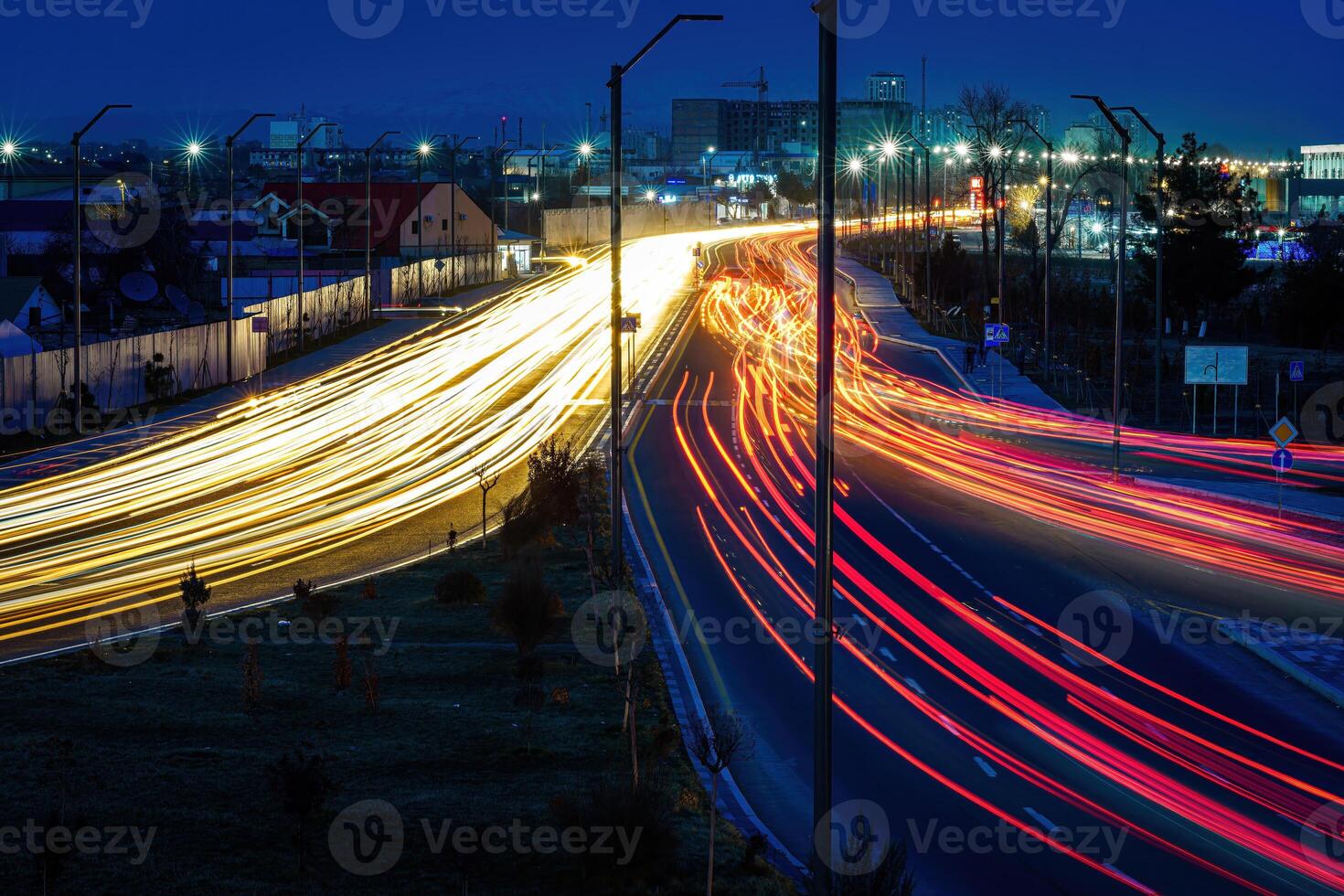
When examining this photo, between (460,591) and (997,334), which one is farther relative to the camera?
(997,334)

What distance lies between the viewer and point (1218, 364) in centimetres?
4056

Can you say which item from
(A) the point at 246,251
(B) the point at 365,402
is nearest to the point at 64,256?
(A) the point at 246,251

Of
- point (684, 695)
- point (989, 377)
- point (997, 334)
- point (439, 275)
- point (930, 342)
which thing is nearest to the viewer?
point (684, 695)

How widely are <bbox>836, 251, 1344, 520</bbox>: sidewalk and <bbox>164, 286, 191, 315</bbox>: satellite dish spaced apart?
3120 centimetres

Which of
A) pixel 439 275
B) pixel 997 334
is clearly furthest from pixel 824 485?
pixel 439 275

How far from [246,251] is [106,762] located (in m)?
79.0

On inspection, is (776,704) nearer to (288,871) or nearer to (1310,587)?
(288,871)

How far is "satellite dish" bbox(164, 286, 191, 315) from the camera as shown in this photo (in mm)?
70344

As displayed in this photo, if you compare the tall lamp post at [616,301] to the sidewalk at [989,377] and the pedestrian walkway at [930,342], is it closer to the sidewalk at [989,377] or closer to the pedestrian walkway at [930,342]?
the sidewalk at [989,377]

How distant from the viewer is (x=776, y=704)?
61.0 feet

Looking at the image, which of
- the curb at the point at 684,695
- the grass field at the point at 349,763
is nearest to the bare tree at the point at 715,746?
the curb at the point at 684,695

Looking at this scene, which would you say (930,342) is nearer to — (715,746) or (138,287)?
(138,287)

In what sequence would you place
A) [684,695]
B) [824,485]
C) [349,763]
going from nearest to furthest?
[824,485], [349,763], [684,695]

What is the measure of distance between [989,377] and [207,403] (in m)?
27.0
